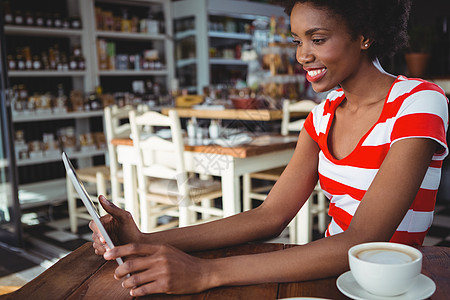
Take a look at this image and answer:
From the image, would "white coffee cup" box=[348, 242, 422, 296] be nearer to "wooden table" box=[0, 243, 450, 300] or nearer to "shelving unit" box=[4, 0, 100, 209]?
"wooden table" box=[0, 243, 450, 300]

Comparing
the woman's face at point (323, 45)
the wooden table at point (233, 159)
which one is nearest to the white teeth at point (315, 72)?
the woman's face at point (323, 45)

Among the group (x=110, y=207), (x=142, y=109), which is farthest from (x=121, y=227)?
(x=142, y=109)

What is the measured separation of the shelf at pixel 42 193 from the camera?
4152 millimetres

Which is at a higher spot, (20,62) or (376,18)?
(20,62)

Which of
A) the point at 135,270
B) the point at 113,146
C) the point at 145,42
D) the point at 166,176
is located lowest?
the point at 166,176

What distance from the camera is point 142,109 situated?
3.78 m

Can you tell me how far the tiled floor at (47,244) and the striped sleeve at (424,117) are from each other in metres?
2.16

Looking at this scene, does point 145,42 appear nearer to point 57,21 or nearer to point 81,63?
point 81,63

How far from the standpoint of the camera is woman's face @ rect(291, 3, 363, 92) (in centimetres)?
100

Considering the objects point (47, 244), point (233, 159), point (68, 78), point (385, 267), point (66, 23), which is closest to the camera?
point (385, 267)

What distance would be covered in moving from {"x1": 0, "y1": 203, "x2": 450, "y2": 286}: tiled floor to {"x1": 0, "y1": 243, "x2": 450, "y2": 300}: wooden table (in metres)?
1.95

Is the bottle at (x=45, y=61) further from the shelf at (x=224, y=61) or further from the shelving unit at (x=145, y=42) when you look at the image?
the shelf at (x=224, y=61)

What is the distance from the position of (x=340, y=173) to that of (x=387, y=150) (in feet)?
0.41

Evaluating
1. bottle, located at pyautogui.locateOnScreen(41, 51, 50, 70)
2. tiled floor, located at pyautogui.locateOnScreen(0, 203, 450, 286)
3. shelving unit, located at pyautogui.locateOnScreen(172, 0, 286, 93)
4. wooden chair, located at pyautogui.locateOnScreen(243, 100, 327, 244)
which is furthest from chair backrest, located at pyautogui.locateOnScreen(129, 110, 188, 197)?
shelving unit, located at pyautogui.locateOnScreen(172, 0, 286, 93)
